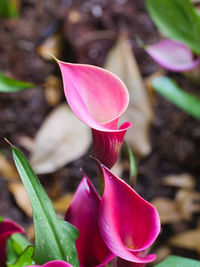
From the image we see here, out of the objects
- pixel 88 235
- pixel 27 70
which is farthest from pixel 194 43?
pixel 88 235

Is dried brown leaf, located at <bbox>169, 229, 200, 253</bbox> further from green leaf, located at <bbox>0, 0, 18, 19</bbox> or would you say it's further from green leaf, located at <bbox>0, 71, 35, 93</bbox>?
green leaf, located at <bbox>0, 0, 18, 19</bbox>

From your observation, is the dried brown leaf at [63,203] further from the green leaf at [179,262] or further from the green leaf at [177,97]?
the green leaf at [179,262]

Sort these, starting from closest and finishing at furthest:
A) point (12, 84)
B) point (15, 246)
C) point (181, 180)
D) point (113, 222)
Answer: point (113, 222)
point (15, 246)
point (12, 84)
point (181, 180)

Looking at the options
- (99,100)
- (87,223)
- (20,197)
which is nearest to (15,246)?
(87,223)

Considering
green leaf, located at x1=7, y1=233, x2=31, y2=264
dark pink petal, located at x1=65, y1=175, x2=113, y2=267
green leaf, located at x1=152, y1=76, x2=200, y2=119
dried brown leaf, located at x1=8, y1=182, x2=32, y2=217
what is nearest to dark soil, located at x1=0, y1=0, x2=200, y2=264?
dried brown leaf, located at x1=8, y1=182, x2=32, y2=217

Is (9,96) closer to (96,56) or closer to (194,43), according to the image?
(96,56)

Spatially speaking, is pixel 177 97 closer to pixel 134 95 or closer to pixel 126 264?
pixel 134 95
